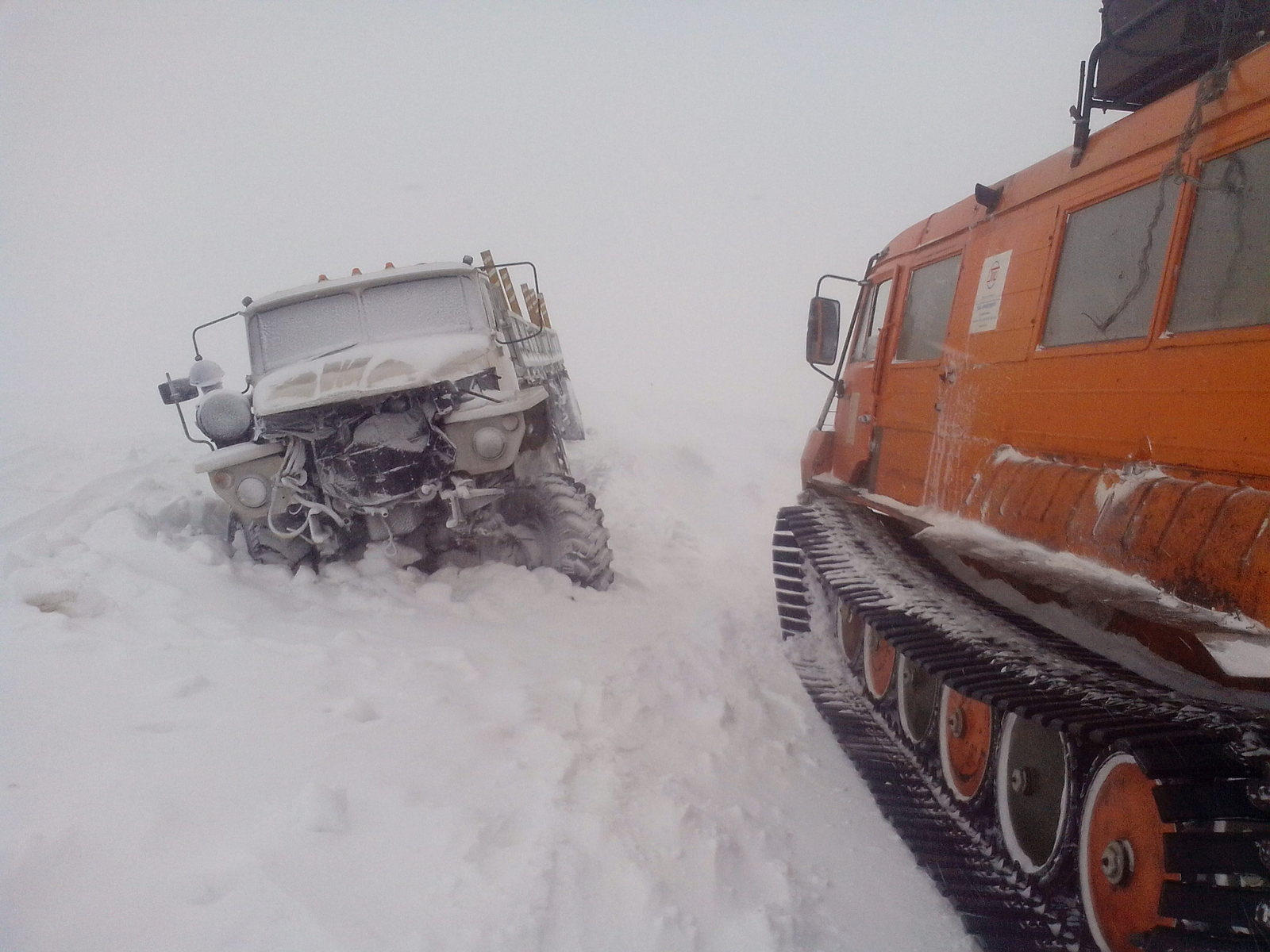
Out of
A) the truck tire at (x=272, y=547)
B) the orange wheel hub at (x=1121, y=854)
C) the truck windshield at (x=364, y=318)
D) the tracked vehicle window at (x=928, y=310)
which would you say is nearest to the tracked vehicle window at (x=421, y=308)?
the truck windshield at (x=364, y=318)

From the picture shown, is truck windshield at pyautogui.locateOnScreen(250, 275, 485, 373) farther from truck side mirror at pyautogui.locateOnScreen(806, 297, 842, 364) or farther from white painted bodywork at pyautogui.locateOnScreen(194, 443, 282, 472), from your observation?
truck side mirror at pyautogui.locateOnScreen(806, 297, 842, 364)

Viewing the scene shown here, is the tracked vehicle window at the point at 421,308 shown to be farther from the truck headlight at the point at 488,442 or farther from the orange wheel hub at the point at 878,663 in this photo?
the orange wheel hub at the point at 878,663

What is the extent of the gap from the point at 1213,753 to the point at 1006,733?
1.04m

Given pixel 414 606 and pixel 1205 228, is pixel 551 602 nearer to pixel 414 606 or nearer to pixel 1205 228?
pixel 414 606

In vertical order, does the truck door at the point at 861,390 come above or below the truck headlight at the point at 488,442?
above

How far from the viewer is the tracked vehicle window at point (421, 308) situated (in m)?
5.66

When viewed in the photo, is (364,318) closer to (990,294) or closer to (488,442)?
(488,442)

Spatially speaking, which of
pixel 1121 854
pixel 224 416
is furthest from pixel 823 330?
pixel 224 416

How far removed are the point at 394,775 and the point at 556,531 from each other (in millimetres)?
3002

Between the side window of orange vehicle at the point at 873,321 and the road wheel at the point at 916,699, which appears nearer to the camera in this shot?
the road wheel at the point at 916,699

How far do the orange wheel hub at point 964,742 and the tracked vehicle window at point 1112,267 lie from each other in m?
1.38

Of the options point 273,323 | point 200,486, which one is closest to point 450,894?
point 273,323

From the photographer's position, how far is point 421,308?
5719 mm

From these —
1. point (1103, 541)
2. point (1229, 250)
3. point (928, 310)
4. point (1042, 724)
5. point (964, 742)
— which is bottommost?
point (964, 742)
